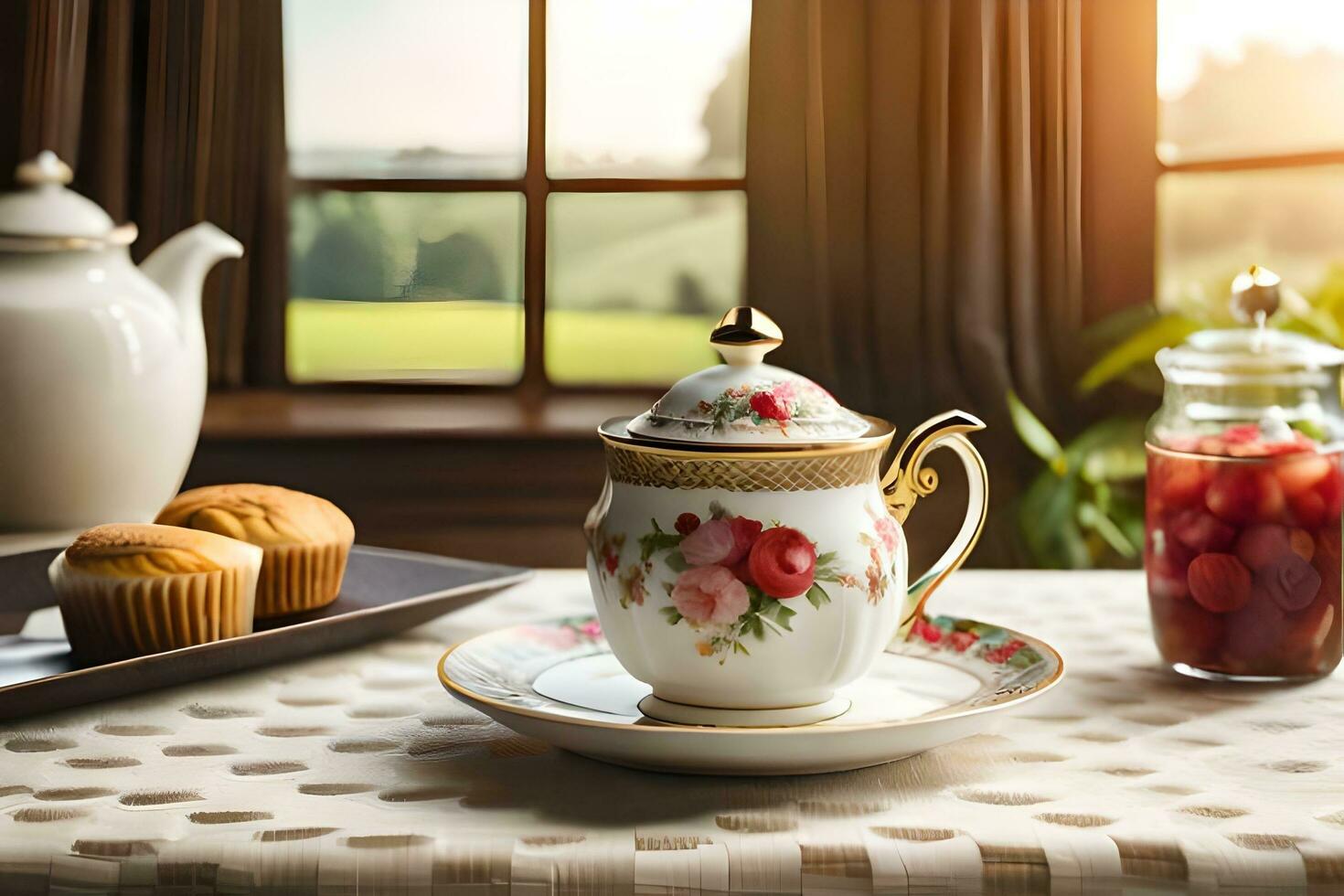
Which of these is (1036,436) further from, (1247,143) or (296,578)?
(296,578)

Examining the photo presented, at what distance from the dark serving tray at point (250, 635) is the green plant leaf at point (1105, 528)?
1.25 meters

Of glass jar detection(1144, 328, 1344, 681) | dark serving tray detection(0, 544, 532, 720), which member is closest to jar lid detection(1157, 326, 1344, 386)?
glass jar detection(1144, 328, 1344, 681)

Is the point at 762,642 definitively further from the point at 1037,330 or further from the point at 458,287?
the point at 458,287

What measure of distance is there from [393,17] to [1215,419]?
1.77 m

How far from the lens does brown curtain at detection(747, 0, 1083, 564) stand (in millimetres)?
2053

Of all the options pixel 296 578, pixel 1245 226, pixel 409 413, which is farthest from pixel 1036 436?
pixel 296 578

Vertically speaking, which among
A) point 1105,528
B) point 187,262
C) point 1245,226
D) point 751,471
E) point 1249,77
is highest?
point 1249,77

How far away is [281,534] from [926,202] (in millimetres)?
1380

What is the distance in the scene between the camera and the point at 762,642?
0.65m

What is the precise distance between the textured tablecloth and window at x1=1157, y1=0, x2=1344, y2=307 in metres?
1.53

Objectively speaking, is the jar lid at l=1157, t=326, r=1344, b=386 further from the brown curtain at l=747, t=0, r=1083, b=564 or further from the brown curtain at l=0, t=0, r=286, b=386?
the brown curtain at l=0, t=0, r=286, b=386

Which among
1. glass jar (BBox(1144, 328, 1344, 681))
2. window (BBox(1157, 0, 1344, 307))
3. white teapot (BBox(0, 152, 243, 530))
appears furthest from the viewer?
window (BBox(1157, 0, 1344, 307))

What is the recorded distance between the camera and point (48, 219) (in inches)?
43.5

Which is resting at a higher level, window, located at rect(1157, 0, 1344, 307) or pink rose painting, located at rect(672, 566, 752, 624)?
window, located at rect(1157, 0, 1344, 307)
